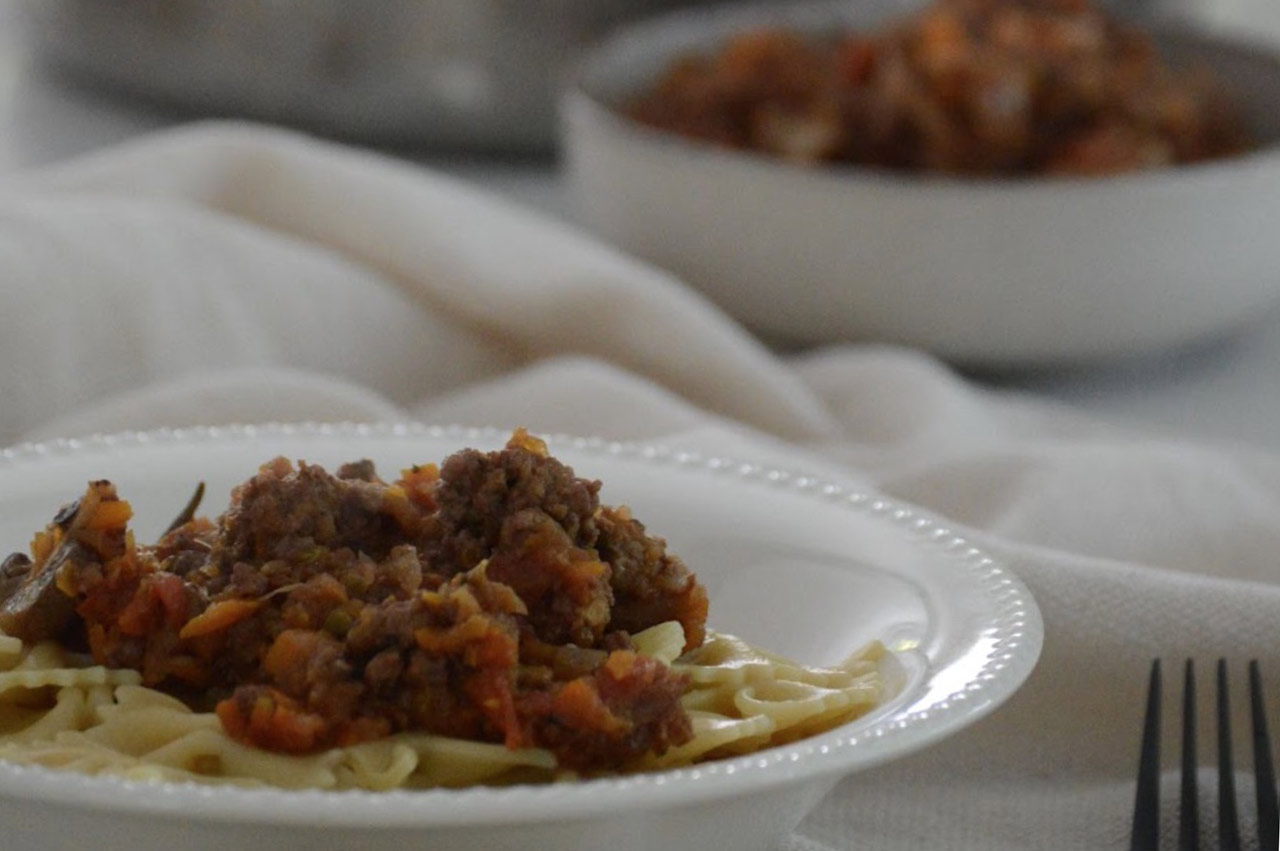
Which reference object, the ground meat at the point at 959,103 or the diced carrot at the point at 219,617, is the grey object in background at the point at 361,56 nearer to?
the ground meat at the point at 959,103

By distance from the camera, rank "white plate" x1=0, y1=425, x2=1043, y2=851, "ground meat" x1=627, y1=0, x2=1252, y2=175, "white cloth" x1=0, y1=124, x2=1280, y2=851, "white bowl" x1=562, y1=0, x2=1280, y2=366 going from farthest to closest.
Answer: "ground meat" x1=627, y1=0, x2=1252, y2=175 → "white bowl" x1=562, y1=0, x2=1280, y2=366 → "white cloth" x1=0, y1=124, x2=1280, y2=851 → "white plate" x1=0, y1=425, x2=1043, y2=851

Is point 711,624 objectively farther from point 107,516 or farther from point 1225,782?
point 107,516

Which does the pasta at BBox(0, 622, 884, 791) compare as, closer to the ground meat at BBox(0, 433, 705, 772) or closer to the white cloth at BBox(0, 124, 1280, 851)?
the ground meat at BBox(0, 433, 705, 772)

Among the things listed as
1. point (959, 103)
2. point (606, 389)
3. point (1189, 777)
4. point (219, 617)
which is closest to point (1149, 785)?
point (1189, 777)

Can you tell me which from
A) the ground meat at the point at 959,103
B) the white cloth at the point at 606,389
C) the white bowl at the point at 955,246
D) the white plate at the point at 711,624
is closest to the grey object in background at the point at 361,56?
the ground meat at the point at 959,103

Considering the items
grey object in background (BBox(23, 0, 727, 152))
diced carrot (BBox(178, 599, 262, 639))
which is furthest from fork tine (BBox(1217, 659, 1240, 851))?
grey object in background (BBox(23, 0, 727, 152))

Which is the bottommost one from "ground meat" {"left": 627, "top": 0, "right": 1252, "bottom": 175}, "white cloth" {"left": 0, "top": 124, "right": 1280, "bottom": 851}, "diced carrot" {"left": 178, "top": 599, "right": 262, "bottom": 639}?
"diced carrot" {"left": 178, "top": 599, "right": 262, "bottom": 639}

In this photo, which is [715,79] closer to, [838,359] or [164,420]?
[838,359]
